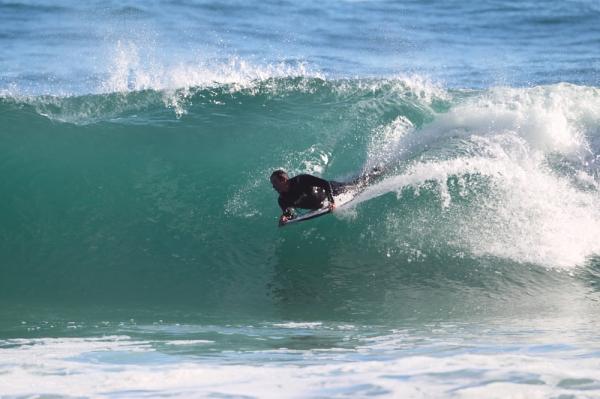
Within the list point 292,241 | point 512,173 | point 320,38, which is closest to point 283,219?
point 292,241

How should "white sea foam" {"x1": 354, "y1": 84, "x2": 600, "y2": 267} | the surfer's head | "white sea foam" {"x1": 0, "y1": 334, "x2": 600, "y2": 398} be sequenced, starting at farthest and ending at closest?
"white sea foam" {"x1": 354, "y1": 84, "x2": 600, "y2": 267}
the surfer's head
"white sea foam" {"x1": 0, "y1": 334, "x2": 600, "y2": 398}

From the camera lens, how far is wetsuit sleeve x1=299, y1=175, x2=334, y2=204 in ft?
28.6

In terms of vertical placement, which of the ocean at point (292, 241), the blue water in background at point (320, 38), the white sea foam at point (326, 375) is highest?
the blue water in background at point (320, 38)

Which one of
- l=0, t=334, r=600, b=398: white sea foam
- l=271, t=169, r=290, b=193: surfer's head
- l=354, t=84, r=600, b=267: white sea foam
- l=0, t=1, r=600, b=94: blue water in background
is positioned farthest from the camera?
l=0, t=1, r=600, b=94: blue water in background

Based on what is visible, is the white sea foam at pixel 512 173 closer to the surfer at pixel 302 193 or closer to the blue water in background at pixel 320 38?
the surfer at pixel 302 193

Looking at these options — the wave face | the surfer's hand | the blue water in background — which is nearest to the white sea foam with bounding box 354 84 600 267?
the wave face

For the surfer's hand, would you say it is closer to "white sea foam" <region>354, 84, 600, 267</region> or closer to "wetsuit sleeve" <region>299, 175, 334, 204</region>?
"wetsuit sleeve" <region>299, 175, 334, 204</region>

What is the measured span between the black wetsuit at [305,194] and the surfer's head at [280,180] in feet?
0.32

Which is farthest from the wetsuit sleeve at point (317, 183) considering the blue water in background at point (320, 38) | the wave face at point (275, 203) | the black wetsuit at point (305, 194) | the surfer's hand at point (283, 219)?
the blue water in background at point (320, 38)

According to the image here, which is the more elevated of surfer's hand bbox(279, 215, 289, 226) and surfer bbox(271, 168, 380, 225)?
surfer bbox(271, 168, 380, 225)

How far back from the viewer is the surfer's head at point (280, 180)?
27.9ft

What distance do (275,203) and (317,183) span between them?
2.19 m

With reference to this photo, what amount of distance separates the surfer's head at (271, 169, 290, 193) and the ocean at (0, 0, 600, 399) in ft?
3.70

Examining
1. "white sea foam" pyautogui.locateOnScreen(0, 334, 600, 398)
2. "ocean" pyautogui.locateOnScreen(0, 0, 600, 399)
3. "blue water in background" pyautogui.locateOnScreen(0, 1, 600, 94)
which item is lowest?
"white sea foam" pyautogui.locateOnScreen(0, 334, 600, 398)
